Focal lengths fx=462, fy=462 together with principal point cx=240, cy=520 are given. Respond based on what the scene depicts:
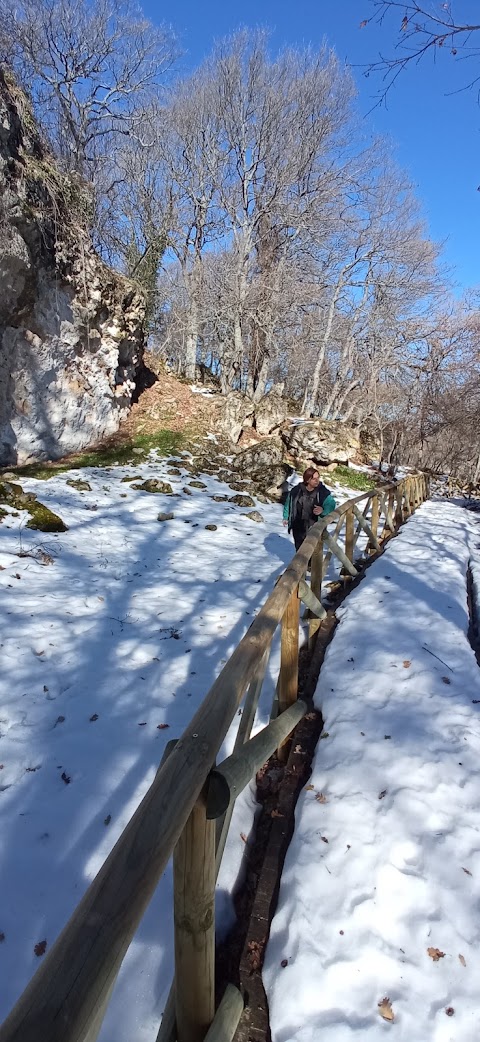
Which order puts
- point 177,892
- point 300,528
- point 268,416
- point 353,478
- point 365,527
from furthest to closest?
point 268,416 < point 353,478 < point 365,527 < point 300,528 < point 177,892

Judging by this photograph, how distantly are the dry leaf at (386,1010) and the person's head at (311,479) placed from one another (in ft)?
16.2

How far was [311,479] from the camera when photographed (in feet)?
20.2

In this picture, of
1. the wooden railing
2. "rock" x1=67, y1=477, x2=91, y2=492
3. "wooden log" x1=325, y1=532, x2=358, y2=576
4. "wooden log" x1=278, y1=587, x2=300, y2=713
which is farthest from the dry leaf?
"rock" x1=67, y1=477, x2=91, y2=492

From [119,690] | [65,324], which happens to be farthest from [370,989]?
[65,324]

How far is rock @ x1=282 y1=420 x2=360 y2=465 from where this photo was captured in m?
15.9

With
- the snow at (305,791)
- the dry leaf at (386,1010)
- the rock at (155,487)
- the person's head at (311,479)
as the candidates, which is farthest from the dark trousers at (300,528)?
the dry leaf at (386,1010)

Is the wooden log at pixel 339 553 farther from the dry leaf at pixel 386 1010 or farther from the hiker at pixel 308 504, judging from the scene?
the dry leaf at pixel 386 1010

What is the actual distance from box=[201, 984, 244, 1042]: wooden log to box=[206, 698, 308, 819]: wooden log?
2.40 ft

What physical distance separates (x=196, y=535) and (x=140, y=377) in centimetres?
900

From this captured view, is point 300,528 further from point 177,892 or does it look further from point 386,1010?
point 177,892

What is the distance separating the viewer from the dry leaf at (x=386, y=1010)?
70.3 inches

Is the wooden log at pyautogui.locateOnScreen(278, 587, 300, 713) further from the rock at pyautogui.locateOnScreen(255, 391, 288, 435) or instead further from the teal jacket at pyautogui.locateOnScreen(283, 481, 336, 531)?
the rock at pyautogui.locateOnScreen(255, 391, 288, 435)

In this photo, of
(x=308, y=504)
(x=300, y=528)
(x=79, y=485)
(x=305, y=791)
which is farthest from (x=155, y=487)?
(x=305, y=791)

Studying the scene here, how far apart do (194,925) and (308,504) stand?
5.15 m
